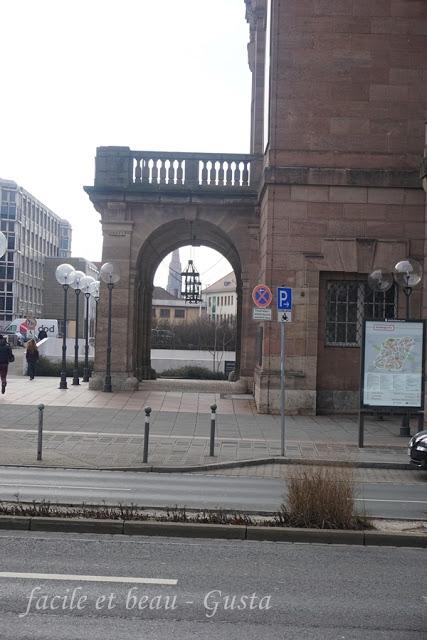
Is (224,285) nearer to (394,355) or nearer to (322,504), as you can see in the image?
(394,355)

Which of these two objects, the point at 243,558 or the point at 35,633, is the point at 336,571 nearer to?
the point at 243,558

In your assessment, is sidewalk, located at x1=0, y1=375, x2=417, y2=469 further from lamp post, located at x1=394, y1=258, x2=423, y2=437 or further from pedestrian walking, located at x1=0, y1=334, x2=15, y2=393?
pedestrian walking, located at x1=0, y1=334, x2=15, y2=393

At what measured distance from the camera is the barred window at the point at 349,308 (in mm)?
22922

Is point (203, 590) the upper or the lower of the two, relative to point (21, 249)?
lower

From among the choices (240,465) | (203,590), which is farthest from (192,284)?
(203,590)

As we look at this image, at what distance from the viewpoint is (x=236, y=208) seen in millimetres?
28016

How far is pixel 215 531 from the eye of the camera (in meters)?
8.68

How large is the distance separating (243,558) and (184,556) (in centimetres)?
54

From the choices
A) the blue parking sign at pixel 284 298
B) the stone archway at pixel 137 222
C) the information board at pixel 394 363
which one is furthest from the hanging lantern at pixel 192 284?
the blue parking sign at pixel 284 298

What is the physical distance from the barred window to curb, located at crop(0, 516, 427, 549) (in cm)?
1436

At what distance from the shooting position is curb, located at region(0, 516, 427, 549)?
8570 mm

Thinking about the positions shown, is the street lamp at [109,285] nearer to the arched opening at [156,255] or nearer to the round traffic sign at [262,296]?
the arched opening at [156,255]

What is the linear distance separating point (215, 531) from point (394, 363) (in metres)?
9.97

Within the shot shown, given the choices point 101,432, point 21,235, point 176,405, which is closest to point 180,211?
point 176,405
